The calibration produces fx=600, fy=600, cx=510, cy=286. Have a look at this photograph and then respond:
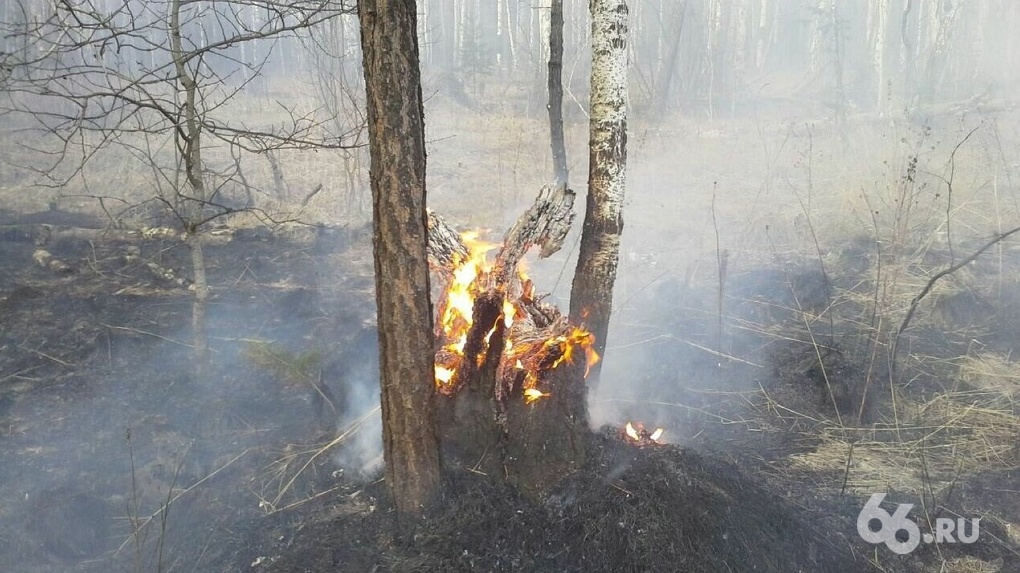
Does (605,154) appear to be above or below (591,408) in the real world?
above

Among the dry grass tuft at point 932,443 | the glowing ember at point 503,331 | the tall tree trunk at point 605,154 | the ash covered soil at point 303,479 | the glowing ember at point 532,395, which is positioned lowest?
the dry grass tuft at point 932,443

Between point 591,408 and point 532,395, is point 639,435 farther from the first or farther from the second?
point 532,395

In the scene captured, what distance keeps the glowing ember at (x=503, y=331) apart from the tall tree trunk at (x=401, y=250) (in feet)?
1.44

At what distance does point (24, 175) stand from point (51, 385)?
395 inches

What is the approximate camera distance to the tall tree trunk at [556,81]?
6.73 m

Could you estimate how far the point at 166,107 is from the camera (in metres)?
15.9

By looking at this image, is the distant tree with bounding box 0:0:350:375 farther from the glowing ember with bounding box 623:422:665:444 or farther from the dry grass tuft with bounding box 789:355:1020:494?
the dry grass tuft with bounding box 789:355:1020:494

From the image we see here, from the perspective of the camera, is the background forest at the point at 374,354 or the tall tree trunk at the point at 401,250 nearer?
the tall tree trunk at the point at 401,250

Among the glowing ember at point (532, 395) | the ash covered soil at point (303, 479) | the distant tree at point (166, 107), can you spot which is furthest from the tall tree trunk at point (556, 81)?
the glowing ember at point (532, 395)

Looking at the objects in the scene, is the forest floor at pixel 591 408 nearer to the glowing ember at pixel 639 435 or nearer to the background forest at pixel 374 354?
the background forest at pixel 374 354

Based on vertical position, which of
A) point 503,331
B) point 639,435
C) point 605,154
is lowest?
point 639,435

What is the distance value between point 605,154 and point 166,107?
1576 cm

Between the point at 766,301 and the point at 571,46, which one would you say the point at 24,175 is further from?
the point at 571,46

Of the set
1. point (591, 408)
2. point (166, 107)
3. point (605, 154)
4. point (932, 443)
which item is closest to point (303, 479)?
point (591, 408)
